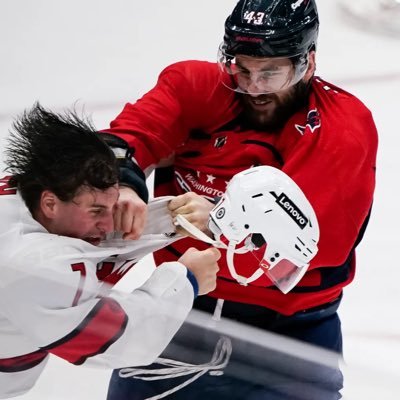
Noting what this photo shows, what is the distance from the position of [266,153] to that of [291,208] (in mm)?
239

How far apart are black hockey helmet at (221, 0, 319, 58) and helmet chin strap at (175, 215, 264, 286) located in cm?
26

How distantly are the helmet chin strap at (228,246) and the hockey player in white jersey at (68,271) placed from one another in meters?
0.02

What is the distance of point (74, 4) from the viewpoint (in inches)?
102

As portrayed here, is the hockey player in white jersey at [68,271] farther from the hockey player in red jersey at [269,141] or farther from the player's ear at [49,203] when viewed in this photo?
the hockey player in red jersey at [269,141]

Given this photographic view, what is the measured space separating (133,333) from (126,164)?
0.29m

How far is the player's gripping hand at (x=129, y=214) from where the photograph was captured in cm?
131

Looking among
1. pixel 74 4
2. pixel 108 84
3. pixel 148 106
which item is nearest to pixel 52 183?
pixel 148 106

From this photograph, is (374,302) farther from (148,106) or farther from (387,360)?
(387,360)

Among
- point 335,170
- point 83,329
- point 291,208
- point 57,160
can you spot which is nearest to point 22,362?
point 83,329

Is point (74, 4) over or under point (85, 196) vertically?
under

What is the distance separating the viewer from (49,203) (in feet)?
4.01

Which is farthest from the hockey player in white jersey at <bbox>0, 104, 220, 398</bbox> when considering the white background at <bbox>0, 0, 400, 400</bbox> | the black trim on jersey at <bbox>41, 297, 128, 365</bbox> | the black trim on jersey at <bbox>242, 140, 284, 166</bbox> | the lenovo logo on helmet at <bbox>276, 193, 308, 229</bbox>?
the white background at <bbox>0, 0, 400, 400</bbox>

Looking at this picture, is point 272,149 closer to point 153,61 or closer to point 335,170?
point 335,170

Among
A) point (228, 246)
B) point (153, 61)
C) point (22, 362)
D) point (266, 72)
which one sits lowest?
point (153, 61)
